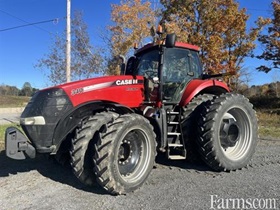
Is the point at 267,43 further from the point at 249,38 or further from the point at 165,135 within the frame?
the point at 165,135

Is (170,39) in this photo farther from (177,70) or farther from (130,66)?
(130,66)

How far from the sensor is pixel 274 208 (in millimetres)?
4051

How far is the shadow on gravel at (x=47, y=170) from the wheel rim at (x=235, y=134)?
2561 millimetres

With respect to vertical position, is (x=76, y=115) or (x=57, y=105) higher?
(x=57, y=105)

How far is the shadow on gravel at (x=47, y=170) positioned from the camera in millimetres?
4975

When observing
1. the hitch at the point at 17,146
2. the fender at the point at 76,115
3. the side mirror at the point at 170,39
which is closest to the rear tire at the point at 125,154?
the fender at the point at 76,115

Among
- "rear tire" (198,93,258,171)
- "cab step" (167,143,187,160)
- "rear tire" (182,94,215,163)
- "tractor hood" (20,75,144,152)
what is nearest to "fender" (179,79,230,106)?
"rear tire" (182,94,215,163)

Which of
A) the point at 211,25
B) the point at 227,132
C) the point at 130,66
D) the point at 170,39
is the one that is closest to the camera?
the point at 170,39

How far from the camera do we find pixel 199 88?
237 inches

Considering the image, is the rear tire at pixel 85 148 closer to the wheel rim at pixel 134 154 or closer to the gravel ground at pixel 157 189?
the gravel ground at pixel 157 189

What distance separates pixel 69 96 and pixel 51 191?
1453 millimetres

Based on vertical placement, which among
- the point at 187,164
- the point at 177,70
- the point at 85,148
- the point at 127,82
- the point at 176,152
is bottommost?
the point at 187,164

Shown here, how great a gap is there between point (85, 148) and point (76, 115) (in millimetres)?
656

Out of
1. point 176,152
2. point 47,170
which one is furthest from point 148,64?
point 47,170
